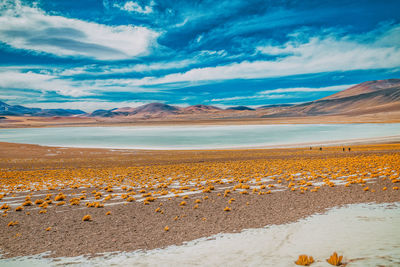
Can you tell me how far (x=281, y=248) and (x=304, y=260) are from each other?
1.25 meters

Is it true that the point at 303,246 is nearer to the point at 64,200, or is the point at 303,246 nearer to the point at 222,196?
the point at 222,196

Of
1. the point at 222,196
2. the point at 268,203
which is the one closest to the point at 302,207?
the point at 268,203

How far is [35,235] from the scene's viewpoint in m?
10.3

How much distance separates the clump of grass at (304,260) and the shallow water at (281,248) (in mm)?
152

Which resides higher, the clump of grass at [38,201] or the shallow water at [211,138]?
the shallow water at [211,138]

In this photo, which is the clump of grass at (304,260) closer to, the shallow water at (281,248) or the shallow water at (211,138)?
the shallow water at (281,248)

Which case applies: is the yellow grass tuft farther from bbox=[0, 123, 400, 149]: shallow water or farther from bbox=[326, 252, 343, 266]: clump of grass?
bbox=[0, 123, 400, 149]: shallow water

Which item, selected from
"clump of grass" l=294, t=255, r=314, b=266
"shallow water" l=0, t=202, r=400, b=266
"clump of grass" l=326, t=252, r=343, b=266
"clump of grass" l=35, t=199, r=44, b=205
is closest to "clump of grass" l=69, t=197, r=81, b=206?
"clump of grass" l=35, t=199, r=44, b=205

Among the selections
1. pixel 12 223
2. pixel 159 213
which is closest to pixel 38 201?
pixel 12 223

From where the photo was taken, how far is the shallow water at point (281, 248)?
7.52 metres

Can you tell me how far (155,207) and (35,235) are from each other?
5.42 metres

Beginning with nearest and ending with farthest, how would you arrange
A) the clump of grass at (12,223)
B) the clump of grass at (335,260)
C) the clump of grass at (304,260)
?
the clump of grass at (335,260) < the clump of grass at (304,260) < the clump of grass at (12,223)

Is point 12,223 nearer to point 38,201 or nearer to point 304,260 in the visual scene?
point 38,201

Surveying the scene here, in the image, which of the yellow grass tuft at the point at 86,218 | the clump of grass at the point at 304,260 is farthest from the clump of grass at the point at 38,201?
the clump of grass at the point at 304,260
